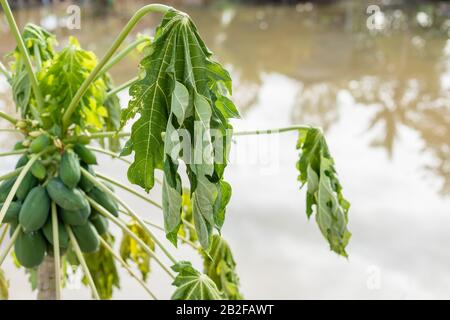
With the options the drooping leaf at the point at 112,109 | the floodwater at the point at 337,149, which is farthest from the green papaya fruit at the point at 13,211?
the floodwater at the point at 337,149

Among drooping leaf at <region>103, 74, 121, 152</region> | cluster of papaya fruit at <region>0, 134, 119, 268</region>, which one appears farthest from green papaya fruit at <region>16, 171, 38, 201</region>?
drooping leaf at <region>103, 74, 121, 152</region>

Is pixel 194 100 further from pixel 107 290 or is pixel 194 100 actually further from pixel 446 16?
pixel 446 16

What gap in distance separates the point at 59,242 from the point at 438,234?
2.13m

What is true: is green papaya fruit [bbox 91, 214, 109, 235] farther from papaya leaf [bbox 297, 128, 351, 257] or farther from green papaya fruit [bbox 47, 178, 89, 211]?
papaya leaf [bbox 297, 128, 351, 257]

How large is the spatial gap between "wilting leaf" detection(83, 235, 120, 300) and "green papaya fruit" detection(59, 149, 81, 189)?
0.41 m

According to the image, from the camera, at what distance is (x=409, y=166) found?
372cm

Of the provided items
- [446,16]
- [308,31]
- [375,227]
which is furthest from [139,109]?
[446,16]

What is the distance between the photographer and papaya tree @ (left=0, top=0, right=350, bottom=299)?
30.3 inches

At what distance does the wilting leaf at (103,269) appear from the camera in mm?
1507

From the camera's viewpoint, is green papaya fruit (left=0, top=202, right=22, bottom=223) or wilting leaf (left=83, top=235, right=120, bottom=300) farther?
wilting leaf (left=83, top=235, right=120, bottom=300)

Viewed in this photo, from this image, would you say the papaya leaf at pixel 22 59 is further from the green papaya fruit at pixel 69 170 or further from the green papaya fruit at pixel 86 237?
the green papaya fruit at pixel 86 237

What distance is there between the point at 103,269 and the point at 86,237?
38 cm

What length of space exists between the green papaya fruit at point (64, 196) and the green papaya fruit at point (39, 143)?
2.4 inches

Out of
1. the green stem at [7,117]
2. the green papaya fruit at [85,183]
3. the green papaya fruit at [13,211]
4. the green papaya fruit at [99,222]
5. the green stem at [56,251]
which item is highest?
the green stem at [7,117]
